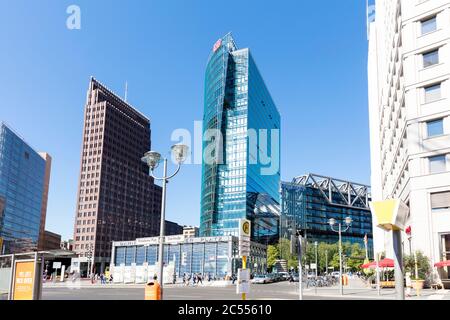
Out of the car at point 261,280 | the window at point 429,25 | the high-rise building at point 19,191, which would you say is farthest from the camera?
the high-rise building at point 19,191

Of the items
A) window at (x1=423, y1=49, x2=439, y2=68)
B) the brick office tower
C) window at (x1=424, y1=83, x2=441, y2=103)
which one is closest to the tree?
the brick office tower

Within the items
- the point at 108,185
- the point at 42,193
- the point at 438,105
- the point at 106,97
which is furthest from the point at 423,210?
the point at 42,193

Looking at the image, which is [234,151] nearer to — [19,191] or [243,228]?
[19,191]

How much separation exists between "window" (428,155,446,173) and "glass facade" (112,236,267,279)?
62992mm

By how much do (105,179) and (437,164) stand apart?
152 m

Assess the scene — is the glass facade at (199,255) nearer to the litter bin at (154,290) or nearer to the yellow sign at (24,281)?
the litter bin at (154,290)

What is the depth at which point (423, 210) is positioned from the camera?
42.6m

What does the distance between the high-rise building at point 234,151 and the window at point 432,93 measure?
9679 cm

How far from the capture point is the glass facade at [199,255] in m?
105

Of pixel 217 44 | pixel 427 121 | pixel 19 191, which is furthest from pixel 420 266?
pixel 19 191

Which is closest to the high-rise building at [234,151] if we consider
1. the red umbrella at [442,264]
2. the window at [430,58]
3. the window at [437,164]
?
the window at [437,164]

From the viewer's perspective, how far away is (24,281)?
45.1ft

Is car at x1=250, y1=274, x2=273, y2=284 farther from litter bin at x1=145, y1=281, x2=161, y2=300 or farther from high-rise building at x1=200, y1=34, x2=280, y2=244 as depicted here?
high-rise building at x1=200, y1=34, x2=280, y2=244

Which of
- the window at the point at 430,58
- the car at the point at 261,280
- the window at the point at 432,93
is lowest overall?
the car at the point at 261,280
